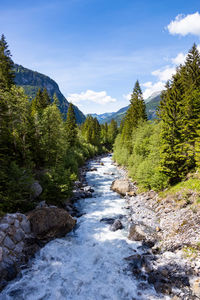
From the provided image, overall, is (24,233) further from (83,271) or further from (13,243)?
(83,271)

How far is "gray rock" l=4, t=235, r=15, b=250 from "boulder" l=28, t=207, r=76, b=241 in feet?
6.50

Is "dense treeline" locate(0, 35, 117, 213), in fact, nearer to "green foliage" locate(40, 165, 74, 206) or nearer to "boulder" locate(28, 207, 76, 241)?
"green foliage" locate(40, 165, 74, 206)

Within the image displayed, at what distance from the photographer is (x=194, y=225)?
10305 mm

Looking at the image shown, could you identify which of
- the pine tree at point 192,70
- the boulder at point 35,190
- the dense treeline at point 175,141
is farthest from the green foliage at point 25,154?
the pine tree at point 192,70

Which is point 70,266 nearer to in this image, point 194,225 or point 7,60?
point 194,225

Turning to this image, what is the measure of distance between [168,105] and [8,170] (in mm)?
18118

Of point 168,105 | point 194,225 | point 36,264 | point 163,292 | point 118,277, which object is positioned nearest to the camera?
point 163,292

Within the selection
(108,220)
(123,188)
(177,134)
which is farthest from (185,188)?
(123,188)

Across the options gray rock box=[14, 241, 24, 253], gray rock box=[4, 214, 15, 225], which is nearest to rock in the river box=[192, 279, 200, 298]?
gray rock box=[14, 241, 24, 253]

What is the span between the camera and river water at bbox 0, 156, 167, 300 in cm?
772

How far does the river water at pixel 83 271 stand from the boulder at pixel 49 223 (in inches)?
24.8

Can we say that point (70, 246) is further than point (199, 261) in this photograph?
Yes

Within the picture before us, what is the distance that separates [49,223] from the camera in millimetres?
12094

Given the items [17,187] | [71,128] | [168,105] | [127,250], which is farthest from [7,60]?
[127,250]
